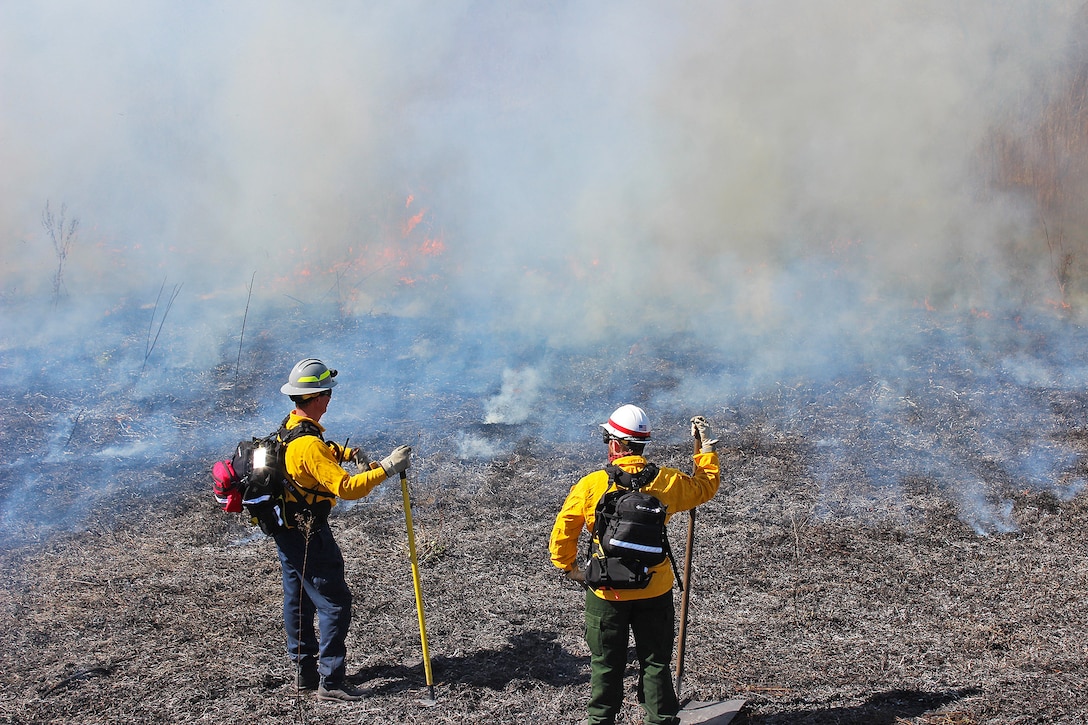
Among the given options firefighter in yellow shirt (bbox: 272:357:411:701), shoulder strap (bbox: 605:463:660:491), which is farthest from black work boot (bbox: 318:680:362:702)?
shoulder strap (bbox: 605:463:660:491)

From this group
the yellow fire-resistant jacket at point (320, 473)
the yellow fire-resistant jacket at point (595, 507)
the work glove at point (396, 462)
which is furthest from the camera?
the work glove at point (396, 462)

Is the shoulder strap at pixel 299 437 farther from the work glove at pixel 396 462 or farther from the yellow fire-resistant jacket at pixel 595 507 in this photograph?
the yellow fire-resistant jacket at pixel 595 507

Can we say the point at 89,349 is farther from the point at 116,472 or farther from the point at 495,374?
the point at 495,374

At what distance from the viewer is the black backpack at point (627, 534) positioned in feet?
10.0

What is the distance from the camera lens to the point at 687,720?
3619 mm

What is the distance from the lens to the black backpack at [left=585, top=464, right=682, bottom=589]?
3062 mm

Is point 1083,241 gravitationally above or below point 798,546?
above

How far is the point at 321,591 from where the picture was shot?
12.7ft

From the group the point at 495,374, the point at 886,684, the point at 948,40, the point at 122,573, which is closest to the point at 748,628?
the point at 886,684

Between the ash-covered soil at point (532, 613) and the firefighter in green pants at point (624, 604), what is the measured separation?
1.74ft

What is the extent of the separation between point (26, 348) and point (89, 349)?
2.53ft

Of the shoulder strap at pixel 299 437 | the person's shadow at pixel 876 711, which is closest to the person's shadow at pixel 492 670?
the person's shadow at pixel 876 711

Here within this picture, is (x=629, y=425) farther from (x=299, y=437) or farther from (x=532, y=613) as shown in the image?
(x=532, y=613)

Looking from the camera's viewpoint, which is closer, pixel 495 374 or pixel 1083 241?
pixel 495 374
